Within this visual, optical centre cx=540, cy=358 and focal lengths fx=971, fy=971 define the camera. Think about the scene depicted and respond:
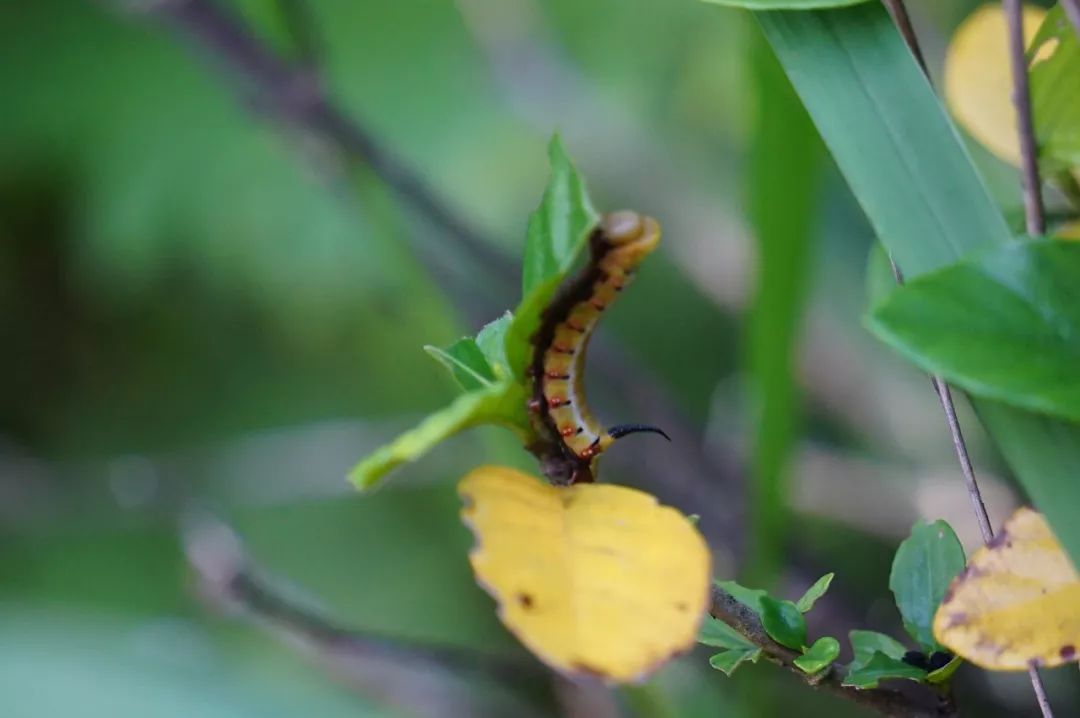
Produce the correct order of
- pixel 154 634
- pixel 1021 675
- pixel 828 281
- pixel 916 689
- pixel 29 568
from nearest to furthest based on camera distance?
pixel 916 689 < pixel 1021 675 < pixel 154 634 < pixel 828 281 < pixel 29 568

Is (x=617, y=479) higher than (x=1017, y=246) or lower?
lower

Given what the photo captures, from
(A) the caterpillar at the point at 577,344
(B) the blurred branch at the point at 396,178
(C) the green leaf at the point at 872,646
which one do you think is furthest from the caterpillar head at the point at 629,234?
(B) the blurred branch at the point at 396,178

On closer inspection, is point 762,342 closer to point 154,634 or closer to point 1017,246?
point 1017,246

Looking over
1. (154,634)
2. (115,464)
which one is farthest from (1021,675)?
(115,464)

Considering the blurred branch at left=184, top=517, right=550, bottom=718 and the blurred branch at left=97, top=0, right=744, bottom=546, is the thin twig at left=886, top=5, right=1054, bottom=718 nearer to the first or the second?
the blurred branch at left=184, top=517, right=550, bottom=718

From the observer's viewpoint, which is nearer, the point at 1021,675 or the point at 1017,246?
the point at 1017,246

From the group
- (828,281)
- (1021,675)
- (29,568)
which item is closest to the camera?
(1021,675)

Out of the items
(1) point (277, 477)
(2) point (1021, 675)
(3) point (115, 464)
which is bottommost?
(2) point (1021, 675)

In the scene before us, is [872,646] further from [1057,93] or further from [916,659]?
[1057,93]
